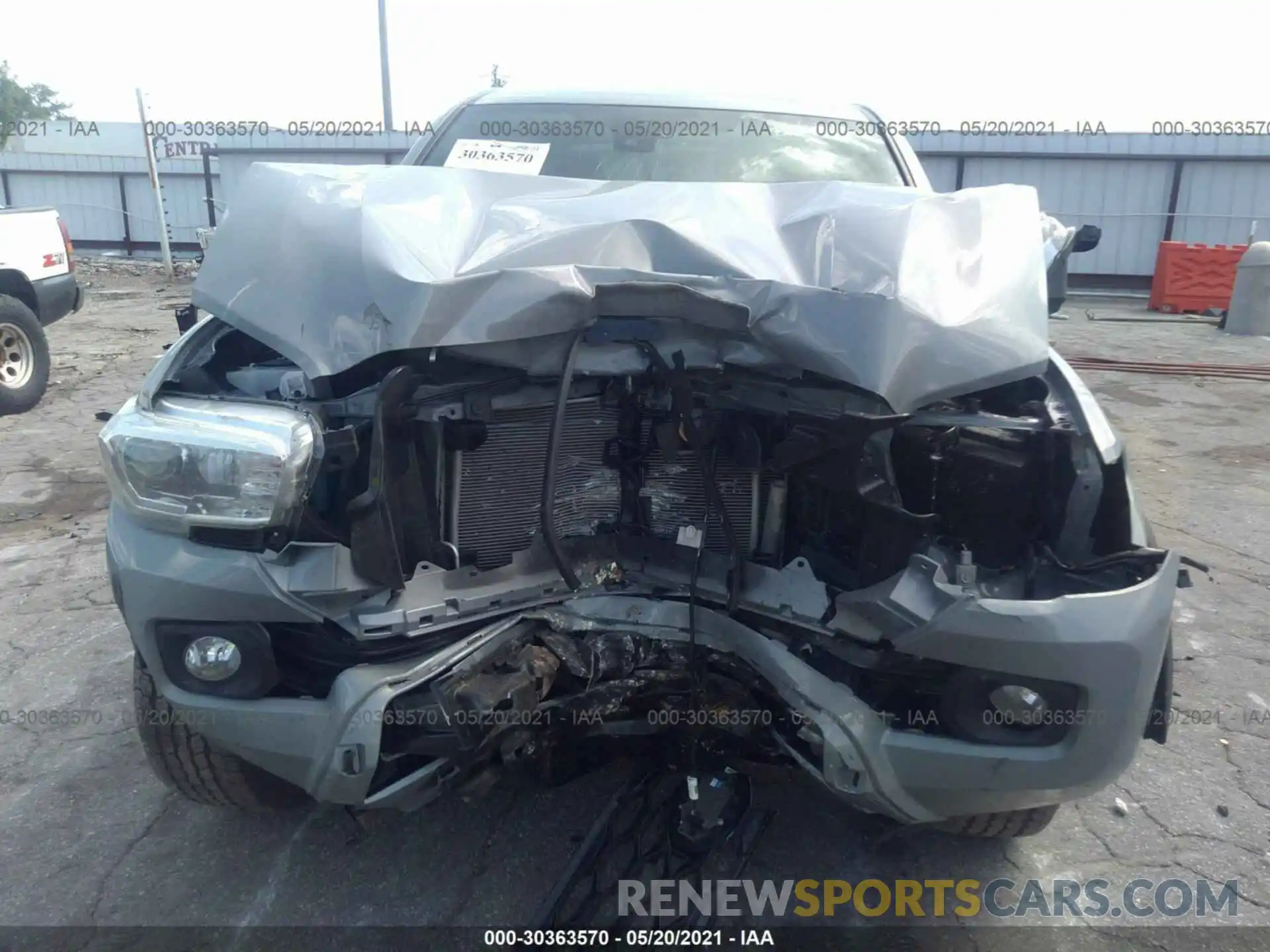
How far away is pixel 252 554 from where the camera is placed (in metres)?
1.94

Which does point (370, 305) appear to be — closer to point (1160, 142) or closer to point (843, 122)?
point (843, 122)

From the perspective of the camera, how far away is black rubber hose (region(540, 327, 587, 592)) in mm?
1960

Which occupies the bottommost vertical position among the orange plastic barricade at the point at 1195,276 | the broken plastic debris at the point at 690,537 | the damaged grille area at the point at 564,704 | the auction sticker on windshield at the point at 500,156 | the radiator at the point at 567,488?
the orange plastic barricade at the point at 1195,276

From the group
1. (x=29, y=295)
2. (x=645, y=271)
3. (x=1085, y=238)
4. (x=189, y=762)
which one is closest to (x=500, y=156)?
(x=645, y=271)

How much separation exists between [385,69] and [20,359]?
10494 millimetres

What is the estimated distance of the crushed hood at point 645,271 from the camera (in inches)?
76.3

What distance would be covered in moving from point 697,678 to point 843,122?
243 cm

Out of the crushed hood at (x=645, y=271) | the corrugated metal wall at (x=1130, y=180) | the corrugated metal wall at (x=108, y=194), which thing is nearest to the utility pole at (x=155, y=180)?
the corrugated metal wall at (x=108, y=194)

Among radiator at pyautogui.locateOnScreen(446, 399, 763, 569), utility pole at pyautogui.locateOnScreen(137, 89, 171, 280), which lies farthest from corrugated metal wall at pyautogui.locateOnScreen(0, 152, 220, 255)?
radiator at pyautogui.locateOnScreen(446, 399, 763, 569)

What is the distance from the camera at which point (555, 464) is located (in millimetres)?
2035

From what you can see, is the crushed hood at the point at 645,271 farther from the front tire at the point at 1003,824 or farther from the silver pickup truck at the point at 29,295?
the silver pickup truck at the point at 29,295

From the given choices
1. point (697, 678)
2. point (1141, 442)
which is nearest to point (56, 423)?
point (697, 678)

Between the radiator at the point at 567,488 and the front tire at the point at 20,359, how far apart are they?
5.93 m

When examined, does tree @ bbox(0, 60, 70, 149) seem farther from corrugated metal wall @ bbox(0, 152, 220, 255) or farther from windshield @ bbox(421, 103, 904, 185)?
windshield @ bbox(421, 103, 904, 185)
